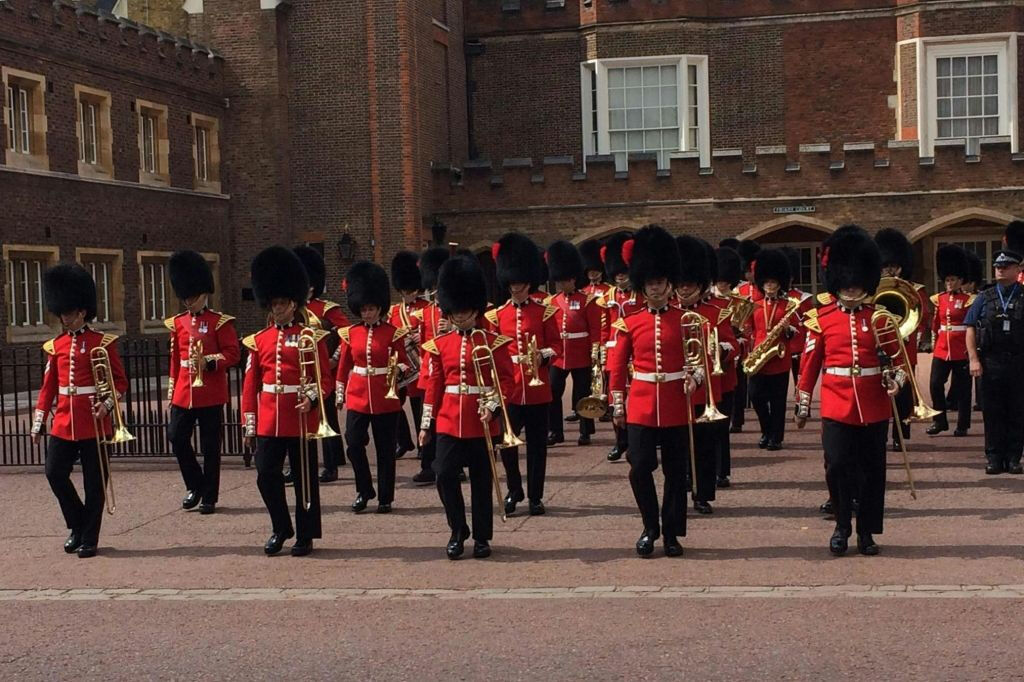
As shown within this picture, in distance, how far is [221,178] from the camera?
2912 centimetres

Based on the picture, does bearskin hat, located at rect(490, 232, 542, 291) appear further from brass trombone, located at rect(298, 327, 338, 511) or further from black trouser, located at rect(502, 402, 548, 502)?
brass trombone, located at rect(298, 327, 338, 511)

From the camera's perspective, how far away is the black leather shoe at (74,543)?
905cm

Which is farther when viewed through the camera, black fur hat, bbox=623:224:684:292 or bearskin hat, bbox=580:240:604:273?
bearskin hat, bbox=580:240:604:273

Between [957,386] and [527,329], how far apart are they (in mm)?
4942

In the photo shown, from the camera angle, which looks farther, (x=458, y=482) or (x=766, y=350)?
(x=766, y=350)

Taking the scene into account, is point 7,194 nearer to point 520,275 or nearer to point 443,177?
point 443,177

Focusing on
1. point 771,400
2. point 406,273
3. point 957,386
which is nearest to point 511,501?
point 406,273

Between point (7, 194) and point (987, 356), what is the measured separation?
1577 centimetres

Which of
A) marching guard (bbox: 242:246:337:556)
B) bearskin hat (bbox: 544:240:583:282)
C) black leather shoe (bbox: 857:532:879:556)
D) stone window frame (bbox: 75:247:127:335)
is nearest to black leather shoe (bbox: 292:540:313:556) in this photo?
marching guard (bbox: 242:246:337:556)

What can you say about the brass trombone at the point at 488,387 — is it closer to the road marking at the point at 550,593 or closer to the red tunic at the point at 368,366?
the road marking at the point at 550,593

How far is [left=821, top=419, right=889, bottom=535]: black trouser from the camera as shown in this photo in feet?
26.9

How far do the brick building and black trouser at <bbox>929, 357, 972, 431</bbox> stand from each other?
1402cm

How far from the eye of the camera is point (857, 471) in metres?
8.31

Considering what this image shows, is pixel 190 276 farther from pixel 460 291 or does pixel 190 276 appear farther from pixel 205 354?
pixel 460 291
